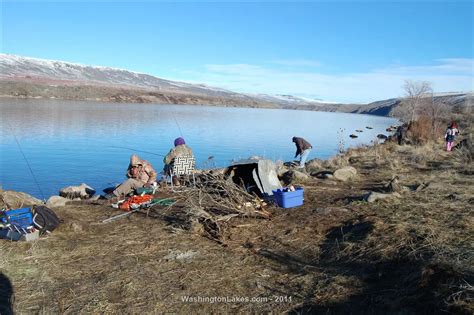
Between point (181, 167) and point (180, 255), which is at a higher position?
point (181, 167)

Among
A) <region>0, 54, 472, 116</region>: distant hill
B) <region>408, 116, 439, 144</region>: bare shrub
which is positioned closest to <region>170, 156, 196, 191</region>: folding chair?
<region>408, 116, 439, 144</region>: bare shrub

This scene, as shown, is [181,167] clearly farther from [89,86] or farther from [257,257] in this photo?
[89,86]

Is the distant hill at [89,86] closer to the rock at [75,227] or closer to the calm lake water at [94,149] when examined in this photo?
the calm lake water at [94,149]

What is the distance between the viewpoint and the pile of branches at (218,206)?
6.33 metres

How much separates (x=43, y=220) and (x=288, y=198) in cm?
383

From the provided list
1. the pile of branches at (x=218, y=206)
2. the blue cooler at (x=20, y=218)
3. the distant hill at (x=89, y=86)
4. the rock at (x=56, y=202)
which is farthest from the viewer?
the distant hill at (x=89, y=86)

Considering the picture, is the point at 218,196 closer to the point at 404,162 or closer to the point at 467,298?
the point at 467,298

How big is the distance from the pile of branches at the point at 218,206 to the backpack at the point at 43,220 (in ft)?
6.28

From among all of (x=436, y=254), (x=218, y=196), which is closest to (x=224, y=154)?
(x=218, y=196)

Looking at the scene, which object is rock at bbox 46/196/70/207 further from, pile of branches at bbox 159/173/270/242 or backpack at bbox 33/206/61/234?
pile of branches at bbox 159/173/270/242

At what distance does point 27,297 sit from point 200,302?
5.50ft

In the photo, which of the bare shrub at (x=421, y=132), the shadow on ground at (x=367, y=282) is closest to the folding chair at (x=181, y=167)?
the shadow on ground at (x=367, y=282)

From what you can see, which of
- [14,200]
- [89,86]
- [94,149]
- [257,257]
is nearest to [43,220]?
[14,200]

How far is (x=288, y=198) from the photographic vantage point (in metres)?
7.36
